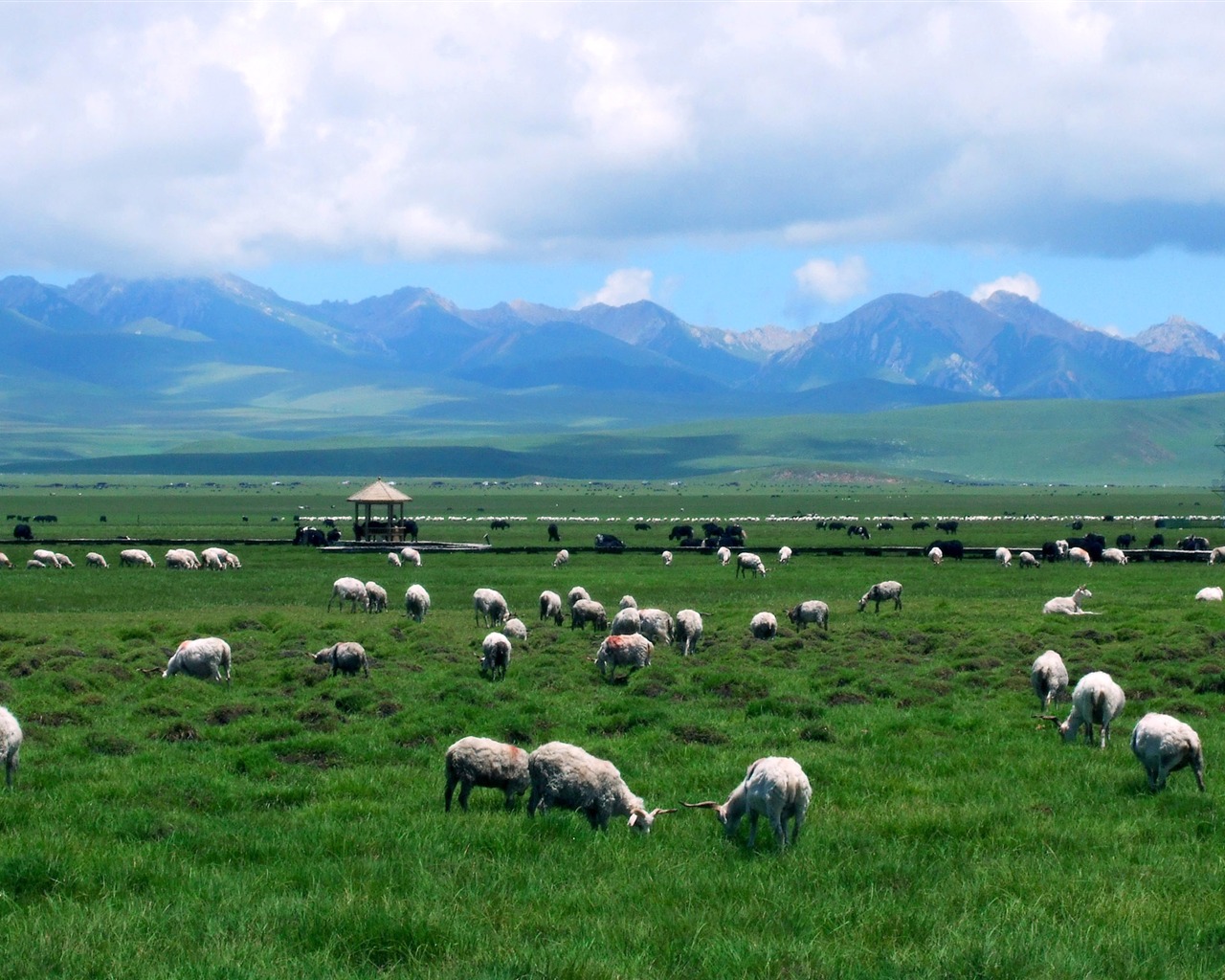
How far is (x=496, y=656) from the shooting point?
2342cm

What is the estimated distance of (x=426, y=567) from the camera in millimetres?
53781

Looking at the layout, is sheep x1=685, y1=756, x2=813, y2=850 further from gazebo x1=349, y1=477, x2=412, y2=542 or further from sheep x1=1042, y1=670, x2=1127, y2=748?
gazebo x1=349, y1=477, x2=412, y2=542

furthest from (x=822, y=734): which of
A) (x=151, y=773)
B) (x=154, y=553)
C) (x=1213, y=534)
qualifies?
(x=1213, y=534)

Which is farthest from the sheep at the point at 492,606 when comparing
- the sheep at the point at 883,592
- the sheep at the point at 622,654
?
the sheep at the point at 883,592

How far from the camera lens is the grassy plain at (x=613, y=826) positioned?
31.5 ft

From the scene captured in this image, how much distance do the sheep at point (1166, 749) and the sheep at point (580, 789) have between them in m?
5.24

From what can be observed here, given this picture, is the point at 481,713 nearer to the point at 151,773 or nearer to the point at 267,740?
the point at 267,740

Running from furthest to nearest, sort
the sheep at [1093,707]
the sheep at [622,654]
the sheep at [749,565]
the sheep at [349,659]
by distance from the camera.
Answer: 1. the sheep at [749,565]
2. the sheep at [622,654]
3. the sheep at [349,659]
4. the sheep at [1093,707]

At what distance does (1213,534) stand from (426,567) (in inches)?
2055

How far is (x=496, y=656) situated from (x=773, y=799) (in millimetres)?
11918

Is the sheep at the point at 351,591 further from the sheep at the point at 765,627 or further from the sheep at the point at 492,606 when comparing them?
the sheep at the point at 765,627

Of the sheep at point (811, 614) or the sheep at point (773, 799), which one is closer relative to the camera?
the sheep at point (773, 799)

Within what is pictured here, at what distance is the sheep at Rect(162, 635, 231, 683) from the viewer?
22.5m

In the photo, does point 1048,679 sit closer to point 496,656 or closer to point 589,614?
point 496,656
